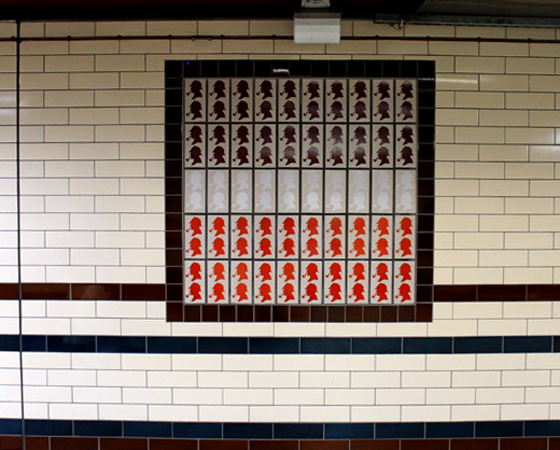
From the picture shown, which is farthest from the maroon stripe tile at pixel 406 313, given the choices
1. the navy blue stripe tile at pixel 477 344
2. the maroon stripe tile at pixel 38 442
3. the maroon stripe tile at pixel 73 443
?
the maroon stripe tile at pixel 38 442

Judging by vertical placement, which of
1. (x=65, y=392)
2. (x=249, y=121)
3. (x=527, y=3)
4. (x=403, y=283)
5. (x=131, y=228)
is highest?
(x=527, y=3)

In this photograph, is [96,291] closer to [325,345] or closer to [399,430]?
[325,345]

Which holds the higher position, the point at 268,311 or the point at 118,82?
the point at 118,82

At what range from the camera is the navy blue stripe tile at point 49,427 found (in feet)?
7.84

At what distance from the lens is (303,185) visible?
7.66ft

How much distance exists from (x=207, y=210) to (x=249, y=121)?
24.8 inches

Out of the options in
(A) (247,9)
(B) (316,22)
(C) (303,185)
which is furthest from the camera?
(C) (303,185)

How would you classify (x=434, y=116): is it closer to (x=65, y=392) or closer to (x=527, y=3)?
(x=527, y=3)

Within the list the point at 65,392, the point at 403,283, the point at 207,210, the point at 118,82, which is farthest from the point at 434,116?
the point at 65,392

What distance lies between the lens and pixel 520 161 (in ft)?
7.71

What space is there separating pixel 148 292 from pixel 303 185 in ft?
3.98

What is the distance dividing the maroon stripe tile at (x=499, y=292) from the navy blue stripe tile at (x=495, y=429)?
816 millimetres

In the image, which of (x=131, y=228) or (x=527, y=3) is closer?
(x=527, y=3)

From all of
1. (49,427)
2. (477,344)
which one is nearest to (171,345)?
(49,427)
